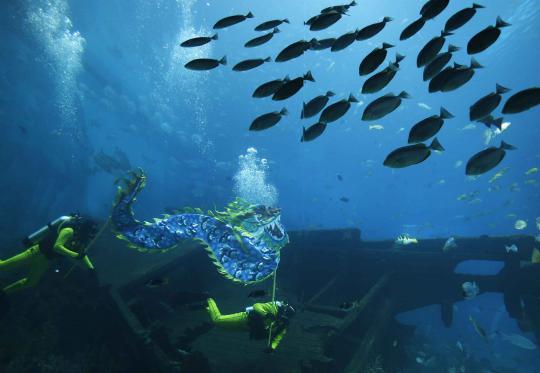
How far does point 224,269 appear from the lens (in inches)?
269

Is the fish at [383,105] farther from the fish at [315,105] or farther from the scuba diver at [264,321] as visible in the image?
the scuba diver at [264,321]

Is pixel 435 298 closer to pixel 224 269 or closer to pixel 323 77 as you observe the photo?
pixel 224 269

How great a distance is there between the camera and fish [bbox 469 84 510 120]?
3055 millimetres

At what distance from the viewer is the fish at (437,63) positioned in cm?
352

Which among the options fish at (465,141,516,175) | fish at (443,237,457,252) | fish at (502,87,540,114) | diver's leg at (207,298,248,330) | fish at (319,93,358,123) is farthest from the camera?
fish at (443,237,457,252)

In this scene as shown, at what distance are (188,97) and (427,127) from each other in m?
40.2

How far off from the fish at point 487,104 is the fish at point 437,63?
28.0 inches

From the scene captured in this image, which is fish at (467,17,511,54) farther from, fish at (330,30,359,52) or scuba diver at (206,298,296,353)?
scuba diver at (206,298,296,353)

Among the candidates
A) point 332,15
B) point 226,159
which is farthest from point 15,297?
point 226,159

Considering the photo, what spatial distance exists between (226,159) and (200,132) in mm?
7989

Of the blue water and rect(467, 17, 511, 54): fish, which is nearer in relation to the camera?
rect(467, 17, 511, 54): fish

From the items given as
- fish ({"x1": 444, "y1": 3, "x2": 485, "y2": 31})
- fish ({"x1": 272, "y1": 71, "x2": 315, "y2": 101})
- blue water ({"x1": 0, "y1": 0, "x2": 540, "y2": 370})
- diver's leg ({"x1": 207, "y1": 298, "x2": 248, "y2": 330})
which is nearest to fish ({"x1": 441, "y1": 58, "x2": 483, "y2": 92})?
fish ({"x1": 444, "y1": 3, "x2": 485, "y2": 31})

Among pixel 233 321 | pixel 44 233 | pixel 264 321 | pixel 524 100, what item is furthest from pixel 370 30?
pixel 44 233

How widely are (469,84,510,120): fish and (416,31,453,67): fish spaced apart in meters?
0.74
